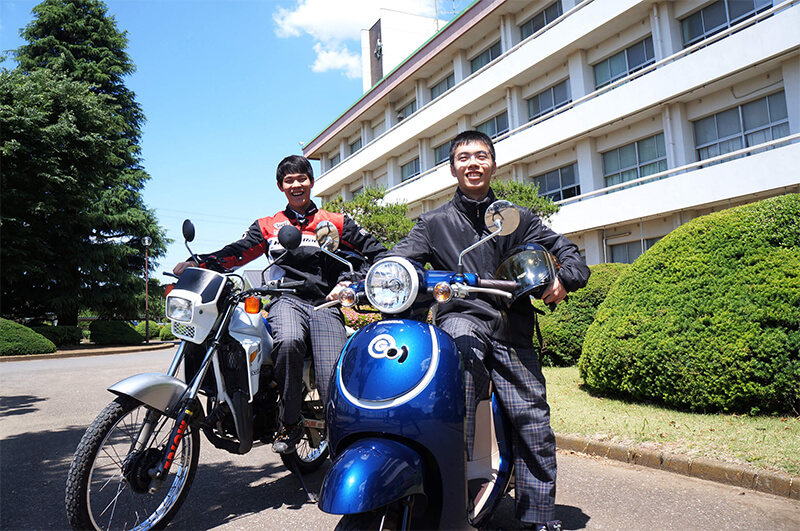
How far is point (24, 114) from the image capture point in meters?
19.5

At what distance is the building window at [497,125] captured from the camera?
2255cm

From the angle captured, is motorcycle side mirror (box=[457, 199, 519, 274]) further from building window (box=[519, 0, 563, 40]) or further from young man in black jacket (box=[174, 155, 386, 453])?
building window (box=[519, 0, 563, 40])

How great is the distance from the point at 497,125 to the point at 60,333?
20.2 meters

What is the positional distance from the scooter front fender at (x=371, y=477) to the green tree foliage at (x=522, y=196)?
43.0 ft

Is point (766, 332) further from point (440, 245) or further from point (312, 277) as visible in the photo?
point (312, 277)

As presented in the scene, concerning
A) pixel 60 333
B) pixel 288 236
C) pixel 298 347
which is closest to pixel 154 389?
pixel 298 347

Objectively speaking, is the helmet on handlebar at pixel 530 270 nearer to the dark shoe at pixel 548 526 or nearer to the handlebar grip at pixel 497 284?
the handlebar grip at pixel 497 284

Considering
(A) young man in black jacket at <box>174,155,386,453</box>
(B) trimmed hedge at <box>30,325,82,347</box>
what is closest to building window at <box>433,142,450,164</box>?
(B) trimmed hedge at <box>30,325,82,347</box>

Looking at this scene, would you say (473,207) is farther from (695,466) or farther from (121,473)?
(695,466)

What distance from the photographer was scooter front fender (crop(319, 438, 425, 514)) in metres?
1.51

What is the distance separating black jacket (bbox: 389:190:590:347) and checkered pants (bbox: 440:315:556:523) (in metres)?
0.08

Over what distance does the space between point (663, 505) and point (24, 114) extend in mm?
23927

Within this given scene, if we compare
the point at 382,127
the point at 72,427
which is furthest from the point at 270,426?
the point at 382,127

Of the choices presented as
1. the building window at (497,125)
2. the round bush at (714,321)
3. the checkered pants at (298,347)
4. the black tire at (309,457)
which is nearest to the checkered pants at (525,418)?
the checkered pants at (298,347)
